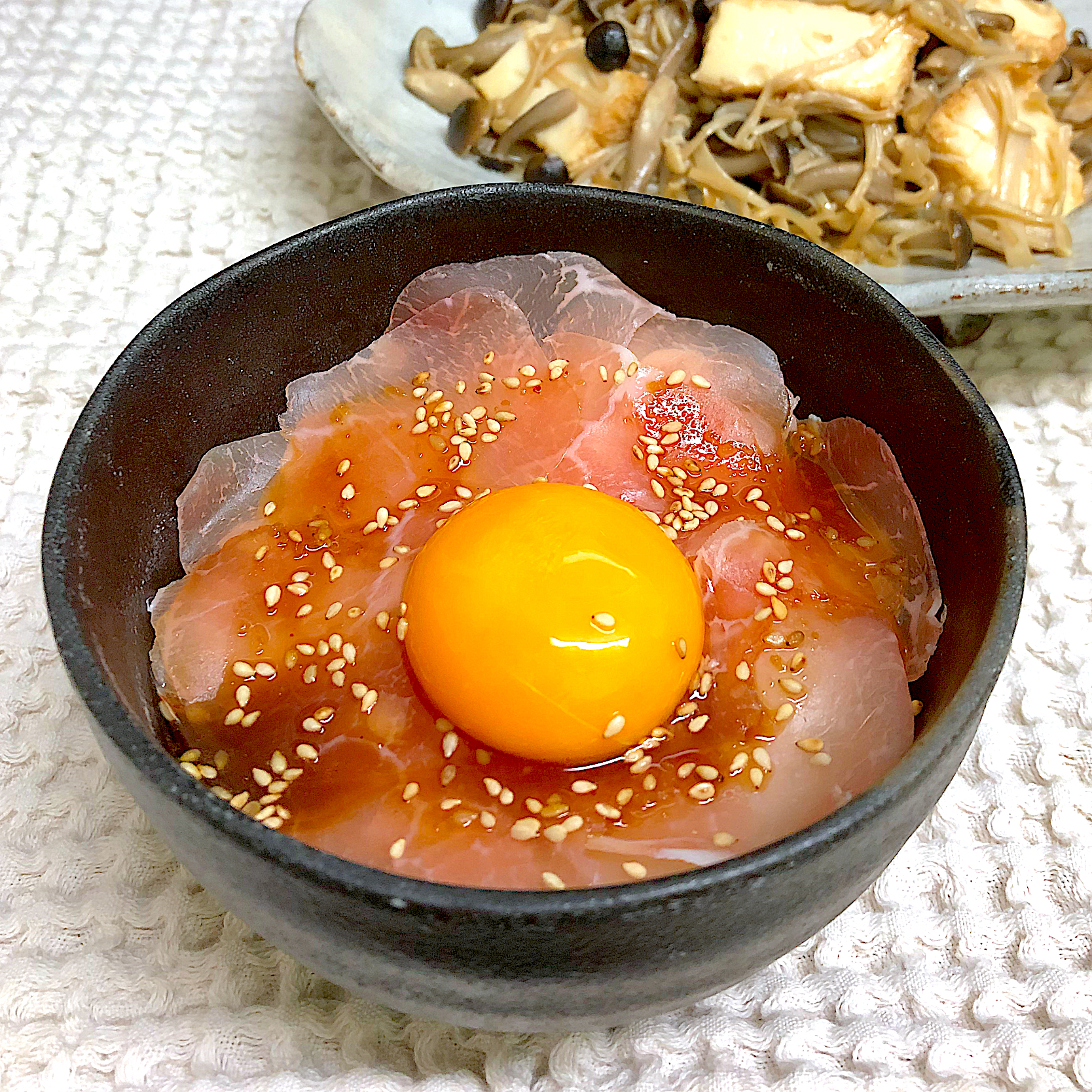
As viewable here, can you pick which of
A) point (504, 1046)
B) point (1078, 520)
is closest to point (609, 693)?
point (504, 1046)

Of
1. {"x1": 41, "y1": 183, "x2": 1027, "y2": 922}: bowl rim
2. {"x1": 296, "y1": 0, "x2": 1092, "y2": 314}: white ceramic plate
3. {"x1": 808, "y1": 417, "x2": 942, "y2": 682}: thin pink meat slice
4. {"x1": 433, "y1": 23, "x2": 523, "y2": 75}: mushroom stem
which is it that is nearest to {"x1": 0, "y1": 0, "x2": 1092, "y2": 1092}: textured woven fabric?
{"x1": 296, "y1": 0, "x2": 1092, "y2": 314}: white ceramic plate

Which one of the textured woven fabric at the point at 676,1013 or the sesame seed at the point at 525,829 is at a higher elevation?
the sesame seed at the point at 525,829

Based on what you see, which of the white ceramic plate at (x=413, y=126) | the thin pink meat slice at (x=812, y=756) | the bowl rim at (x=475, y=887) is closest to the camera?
the bowl rim at (x=475, y=887)

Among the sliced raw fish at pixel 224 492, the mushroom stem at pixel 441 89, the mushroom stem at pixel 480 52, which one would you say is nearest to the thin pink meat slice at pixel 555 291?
the sliced raw fish at pixel 224 492

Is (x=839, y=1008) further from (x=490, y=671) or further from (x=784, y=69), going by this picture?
(x=784, y=69)

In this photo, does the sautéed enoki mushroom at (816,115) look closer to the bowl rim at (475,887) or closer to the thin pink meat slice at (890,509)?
the thin pink meat slice at (890,509)

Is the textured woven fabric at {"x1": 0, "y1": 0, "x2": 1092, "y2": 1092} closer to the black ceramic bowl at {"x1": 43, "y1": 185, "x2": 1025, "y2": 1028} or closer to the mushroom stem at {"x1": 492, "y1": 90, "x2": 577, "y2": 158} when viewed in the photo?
the black ceramic bowl at {"x1": 43, "y1": 185, "x2": 1025, "y2": 1028}
